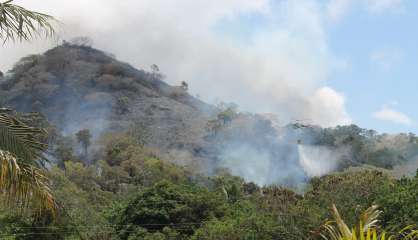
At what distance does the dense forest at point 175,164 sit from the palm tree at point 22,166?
15 centimetres

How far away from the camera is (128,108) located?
134 metres

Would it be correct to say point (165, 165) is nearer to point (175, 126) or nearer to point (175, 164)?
point (175, 164)

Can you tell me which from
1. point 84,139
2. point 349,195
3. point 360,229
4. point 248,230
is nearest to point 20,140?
point 360,229

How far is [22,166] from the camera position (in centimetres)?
545

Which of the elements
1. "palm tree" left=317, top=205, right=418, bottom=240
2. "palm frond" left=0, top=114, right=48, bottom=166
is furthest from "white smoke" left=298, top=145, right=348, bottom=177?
"palm tree" left=317, top=205, right=418, bottom=240

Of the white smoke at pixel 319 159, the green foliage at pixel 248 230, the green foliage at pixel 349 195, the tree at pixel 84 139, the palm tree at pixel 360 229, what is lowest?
the palm tree at pixel 360 229

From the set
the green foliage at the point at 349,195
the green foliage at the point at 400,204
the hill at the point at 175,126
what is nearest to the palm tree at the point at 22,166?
the green foliage at the point at 400,204

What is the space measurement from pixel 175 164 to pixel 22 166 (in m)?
76.2

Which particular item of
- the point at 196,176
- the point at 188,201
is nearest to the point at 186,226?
the point at 188,201

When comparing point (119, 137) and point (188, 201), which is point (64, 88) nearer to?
point (119, 137)

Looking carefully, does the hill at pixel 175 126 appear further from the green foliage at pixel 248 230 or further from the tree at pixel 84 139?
the green foliage at pixel 248 230

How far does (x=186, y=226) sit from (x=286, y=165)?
281 ft

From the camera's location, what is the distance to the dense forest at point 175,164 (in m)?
21.3

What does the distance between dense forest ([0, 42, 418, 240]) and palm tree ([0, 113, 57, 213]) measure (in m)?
0.15
